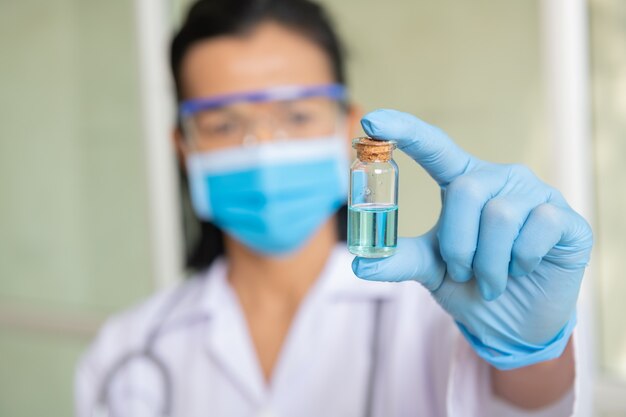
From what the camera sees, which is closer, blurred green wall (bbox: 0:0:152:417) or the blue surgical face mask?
the blue surgical face mask

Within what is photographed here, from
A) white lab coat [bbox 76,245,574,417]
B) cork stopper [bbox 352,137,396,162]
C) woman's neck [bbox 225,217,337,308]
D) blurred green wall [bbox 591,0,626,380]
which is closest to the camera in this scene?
cork stopper [bbox 352,137,396,162]

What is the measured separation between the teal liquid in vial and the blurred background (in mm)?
379

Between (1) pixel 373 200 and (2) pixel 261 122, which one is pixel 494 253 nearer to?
(1) pixel 373 200

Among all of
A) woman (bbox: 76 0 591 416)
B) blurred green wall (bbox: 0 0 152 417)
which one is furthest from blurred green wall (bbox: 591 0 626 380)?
blurred green wall (bbox: 0 0 152 417)

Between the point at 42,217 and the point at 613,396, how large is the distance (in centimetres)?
202

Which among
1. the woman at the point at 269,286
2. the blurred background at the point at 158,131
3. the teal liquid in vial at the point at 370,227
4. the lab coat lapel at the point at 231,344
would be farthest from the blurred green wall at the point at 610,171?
the teal liquid in vial at the point at 370,227

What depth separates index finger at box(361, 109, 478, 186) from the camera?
588 mm

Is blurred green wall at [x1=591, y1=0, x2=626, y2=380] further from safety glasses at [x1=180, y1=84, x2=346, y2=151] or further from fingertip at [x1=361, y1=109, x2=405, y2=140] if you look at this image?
fingertip at [x1=361, y1=109, x2=405, y2=140]

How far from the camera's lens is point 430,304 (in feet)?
3.45

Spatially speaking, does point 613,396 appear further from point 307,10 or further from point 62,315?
point 62,315

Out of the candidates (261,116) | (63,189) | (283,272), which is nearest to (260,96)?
(261,116)

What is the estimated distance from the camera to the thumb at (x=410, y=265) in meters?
0.62

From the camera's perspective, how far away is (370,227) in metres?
0.57

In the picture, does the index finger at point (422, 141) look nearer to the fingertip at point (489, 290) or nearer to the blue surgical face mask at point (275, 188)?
the fingertip at point (489, 290)
